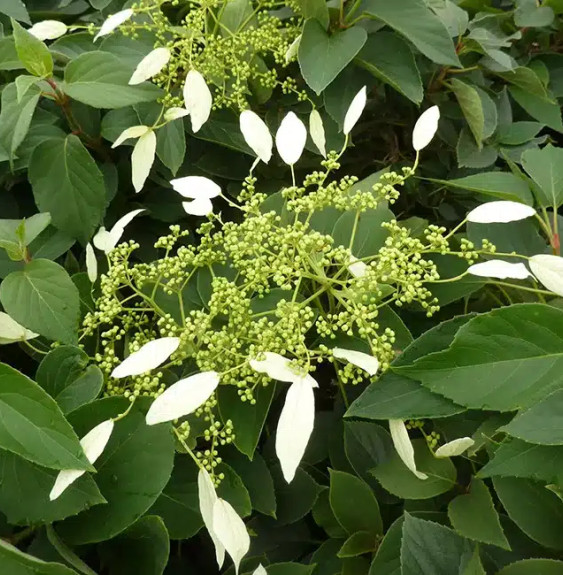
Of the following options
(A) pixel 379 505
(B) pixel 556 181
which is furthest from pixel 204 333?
(B) pixel 556 181

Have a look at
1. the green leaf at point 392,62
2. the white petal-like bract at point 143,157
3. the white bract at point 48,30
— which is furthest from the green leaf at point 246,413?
the white bract at point 48,30

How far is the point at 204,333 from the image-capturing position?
1.72 feet

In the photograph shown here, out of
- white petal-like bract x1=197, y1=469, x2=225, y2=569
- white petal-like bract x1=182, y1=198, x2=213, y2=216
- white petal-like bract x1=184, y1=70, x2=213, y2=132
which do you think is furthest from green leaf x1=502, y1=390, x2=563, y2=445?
white petal-like bract x1=184, y1=70, x2=213, y2=132

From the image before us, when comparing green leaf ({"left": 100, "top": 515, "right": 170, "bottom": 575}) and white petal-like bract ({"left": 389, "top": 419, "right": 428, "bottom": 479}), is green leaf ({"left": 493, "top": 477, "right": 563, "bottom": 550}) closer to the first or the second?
white petal-like bract ({"left": 389, "top": 419, "right": 428, "bottom": 479})

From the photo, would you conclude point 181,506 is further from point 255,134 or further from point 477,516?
point 255,134

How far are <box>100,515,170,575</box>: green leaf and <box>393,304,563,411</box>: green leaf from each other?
0.26 metres

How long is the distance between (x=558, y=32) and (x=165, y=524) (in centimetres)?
92

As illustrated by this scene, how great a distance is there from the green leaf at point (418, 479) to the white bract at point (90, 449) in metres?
0.25

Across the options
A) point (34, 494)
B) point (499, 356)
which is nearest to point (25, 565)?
point (34, 494)

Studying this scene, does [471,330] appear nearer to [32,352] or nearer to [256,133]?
[256,133]

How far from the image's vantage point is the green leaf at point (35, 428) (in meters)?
0.45

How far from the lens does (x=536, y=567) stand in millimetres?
489

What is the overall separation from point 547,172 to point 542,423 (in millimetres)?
324

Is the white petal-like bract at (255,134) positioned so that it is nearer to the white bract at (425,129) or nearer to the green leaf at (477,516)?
the white bract at (425,129)
